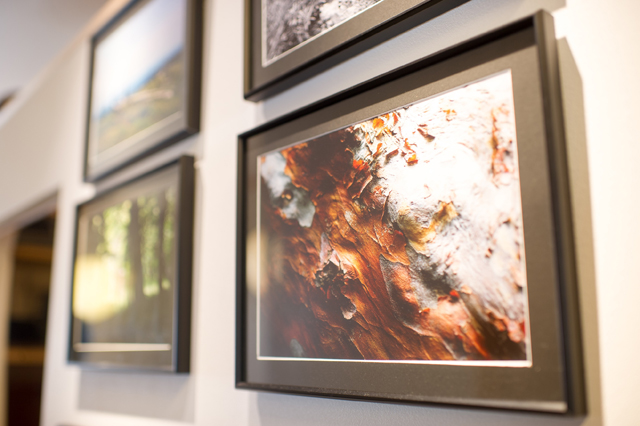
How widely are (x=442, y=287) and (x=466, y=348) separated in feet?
0.27

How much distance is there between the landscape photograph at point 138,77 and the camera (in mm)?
1335

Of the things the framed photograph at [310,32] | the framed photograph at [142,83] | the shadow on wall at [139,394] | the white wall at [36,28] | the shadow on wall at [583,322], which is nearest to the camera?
the shadow on wall at [583,322]

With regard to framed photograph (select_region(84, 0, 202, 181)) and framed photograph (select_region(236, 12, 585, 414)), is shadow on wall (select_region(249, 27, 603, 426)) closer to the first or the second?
framed photograph (select_region(236, 12, 585, 414))

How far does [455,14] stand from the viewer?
745mm

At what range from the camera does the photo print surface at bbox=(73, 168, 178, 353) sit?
122 centimetres

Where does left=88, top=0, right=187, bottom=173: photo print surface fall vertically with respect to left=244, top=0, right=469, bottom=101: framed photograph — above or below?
above

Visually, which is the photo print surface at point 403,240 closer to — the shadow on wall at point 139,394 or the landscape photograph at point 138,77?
the shadow on wall at point 139,394

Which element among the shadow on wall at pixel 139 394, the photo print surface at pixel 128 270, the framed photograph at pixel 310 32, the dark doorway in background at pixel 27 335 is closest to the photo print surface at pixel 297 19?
the framed photograph at pixel 310 32

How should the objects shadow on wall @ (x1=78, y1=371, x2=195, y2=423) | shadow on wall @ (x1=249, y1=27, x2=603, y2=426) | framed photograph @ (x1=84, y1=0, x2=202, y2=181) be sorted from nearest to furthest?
shadow on wall @ (x1=249, y1=27, x2=603, y2=426) → shadow on wall @ (x1=78, y1=371, x2=195, y2=423) → framed photograph @ (x1=84, y1=0, x2=202, y2=181)

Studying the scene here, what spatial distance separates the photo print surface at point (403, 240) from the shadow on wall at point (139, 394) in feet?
1.15

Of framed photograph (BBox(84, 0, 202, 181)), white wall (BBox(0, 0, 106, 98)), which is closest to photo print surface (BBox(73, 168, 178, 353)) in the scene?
framed photograph (BBox(84, 0, 202, 181))

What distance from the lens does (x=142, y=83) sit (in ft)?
4.80

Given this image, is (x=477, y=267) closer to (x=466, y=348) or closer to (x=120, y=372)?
(x=466, y=348)

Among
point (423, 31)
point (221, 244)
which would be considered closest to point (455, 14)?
point (423, 31)
